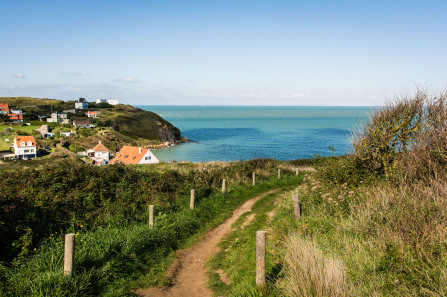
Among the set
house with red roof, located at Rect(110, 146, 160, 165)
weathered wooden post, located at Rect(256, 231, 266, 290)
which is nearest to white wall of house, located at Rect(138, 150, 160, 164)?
house with red roof, located at Rect(110, 146, 160, 165)

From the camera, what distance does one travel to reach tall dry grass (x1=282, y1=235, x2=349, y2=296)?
4969 mm

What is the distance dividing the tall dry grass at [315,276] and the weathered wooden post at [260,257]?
0.45m

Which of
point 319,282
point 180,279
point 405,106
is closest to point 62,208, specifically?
point 180,279

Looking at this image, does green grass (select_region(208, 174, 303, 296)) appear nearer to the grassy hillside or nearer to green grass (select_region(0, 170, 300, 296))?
green grass (select_region(0, 170, 300, 296))

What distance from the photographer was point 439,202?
677 centimetres

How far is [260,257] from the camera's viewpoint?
5.88 meters

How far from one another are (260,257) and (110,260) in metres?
4.24

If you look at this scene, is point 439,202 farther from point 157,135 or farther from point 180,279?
point 157,135

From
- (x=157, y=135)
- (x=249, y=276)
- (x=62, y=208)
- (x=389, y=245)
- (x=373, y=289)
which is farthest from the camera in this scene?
(x=157, y=135)

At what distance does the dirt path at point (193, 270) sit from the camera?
24.0ft

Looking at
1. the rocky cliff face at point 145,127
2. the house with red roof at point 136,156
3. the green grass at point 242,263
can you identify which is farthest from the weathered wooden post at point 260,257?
the rocky cliff face at point 145,127

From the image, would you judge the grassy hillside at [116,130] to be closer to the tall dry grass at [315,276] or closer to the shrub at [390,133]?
the shrub at [390,133]

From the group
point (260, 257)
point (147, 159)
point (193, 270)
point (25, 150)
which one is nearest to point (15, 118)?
point (25, 150)

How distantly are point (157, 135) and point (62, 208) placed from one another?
360 ft
